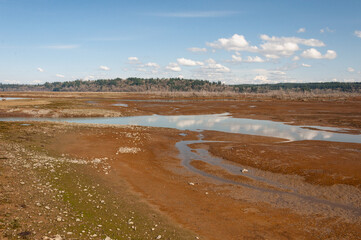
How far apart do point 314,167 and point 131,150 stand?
55.1ft

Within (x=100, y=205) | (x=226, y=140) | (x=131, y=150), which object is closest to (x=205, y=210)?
(x=100, y=205)

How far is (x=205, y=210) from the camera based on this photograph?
13.9 metres

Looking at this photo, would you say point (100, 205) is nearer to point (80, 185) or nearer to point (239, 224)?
point (80, 185)

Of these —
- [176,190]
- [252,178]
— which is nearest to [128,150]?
[176,190]

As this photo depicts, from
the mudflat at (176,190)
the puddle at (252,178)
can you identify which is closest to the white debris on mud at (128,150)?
the mudflat at (176,190)

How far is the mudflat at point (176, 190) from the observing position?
11.3m

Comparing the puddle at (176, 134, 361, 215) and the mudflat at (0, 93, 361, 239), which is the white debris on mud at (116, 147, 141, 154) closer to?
the mudflat at (0, 93, 361, 239)

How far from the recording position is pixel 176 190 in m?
16.8

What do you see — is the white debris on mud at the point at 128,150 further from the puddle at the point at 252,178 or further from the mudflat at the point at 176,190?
the puddle at the point at 252,178

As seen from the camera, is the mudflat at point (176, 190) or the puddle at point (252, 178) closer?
the mudflat at point (176, 190)

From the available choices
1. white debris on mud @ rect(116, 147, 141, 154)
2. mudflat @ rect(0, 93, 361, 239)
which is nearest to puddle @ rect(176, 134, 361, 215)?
mudflat @ rect(0, 93, 361, 239)

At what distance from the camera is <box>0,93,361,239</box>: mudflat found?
1134 centimetres

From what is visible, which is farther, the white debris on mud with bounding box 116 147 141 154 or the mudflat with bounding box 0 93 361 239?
the white debris on mud with bounding box 116 147 141 154

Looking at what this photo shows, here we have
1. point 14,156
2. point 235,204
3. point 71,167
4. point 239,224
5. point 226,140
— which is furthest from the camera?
point 226,140
